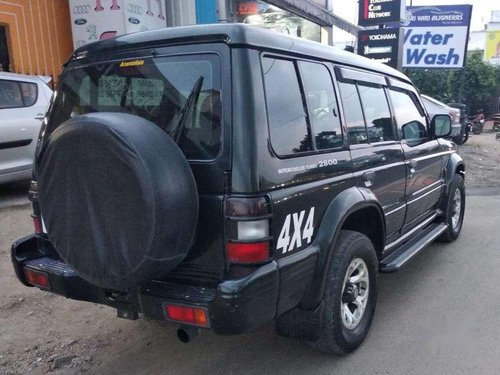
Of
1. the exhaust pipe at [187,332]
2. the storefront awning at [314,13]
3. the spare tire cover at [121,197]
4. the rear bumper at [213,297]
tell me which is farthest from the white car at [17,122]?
the storefront awning at [314,13]

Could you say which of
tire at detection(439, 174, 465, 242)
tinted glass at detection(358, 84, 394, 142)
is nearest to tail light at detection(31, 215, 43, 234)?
tinted glass at detection(358, 84, 394, 142)

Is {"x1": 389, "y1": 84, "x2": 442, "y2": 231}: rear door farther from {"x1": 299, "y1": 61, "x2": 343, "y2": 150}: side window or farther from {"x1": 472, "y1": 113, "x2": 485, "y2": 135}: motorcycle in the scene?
{"x1": 472, "y1": 113, "x2": 485, "y2": 135}: motorcycle

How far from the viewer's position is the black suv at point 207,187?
2.25 m

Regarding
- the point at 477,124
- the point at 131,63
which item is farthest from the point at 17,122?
the point at 477,124

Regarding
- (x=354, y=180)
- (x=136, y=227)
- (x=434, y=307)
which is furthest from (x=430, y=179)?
(x=136, y=227)

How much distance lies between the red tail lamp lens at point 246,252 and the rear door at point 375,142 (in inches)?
42.8

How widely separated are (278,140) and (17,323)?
8.46 feet

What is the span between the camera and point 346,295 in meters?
3.10

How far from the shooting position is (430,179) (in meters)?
4.64

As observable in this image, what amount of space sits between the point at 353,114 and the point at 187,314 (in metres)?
1.79

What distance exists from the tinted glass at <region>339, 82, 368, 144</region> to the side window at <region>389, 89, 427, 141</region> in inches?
29.4

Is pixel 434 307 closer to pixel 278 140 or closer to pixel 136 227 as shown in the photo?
pixel 278 140

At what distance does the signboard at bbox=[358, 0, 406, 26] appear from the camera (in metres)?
13.2

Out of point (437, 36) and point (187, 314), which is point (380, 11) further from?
point (187, 314)
